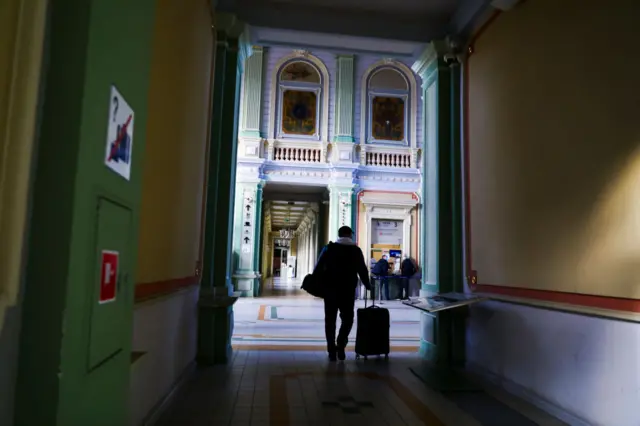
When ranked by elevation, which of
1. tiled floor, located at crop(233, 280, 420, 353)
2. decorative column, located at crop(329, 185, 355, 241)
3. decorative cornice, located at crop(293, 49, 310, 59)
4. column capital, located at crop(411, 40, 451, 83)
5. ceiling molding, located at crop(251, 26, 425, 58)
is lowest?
tiled floor, located at crop(233, 280, 420, 353)

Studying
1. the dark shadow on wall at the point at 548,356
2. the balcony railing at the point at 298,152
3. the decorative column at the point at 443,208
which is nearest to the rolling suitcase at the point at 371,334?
the decorative column at the point at 443,208

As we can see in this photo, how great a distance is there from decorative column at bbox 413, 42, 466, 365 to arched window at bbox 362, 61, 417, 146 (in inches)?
323

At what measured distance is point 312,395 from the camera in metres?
3.59

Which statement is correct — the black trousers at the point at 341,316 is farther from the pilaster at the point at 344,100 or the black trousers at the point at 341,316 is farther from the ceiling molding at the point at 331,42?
the pilaster at the point at 344,100

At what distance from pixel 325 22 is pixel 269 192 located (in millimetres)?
10558

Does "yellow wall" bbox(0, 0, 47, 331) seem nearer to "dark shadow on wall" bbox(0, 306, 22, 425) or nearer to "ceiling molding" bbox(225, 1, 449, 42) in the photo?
"dark shadow on wall" bbox(0, 306, 22, 425)

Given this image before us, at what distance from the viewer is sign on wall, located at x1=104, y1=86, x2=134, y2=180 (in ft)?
4.74

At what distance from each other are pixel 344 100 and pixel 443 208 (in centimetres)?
886

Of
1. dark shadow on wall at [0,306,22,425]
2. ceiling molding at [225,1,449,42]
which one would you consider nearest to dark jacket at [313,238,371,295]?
ceiling molding at [225,1,449,42]

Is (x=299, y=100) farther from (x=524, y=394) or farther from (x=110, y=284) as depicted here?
(x=110, y=284)

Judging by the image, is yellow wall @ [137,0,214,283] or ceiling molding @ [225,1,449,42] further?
ceiling molding @ [225,1,449,42]

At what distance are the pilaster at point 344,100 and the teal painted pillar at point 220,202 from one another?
8366 mm

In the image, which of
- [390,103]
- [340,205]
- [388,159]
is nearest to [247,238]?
[340,205]

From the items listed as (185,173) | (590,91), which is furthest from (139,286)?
(590,91)
